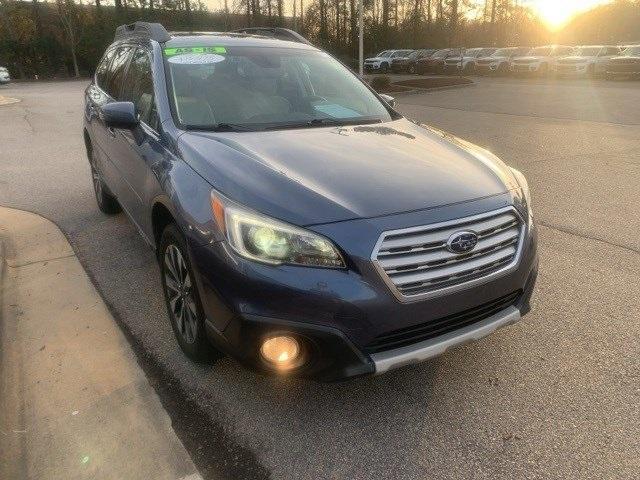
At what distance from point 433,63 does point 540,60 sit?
23.0ft

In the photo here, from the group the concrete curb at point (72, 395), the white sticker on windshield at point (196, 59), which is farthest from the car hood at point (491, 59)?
the concrete curb at point (72, 395)

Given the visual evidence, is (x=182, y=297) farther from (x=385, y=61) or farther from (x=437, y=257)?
(x=385, y=61)

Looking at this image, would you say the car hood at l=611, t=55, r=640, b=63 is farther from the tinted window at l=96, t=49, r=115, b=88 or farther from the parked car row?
the tinted window at l=96, t=49, r=115, b=88

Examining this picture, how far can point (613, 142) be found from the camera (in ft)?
28.6

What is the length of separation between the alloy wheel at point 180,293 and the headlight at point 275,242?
0.49 m

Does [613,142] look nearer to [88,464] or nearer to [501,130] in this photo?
[501,130]

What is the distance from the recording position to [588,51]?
81.9 feet

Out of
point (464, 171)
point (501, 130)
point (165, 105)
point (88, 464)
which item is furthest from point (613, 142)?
point (88, 464)

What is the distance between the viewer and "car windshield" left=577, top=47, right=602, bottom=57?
24578mm

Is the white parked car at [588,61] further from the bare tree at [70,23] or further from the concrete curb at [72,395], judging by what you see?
the bare tree at [70,23]

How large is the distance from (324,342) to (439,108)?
1385cm

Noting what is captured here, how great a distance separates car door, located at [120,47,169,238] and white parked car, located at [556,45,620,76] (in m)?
25.7

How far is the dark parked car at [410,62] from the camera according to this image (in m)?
33.0

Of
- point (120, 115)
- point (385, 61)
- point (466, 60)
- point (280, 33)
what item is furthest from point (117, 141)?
point (385, 61)
